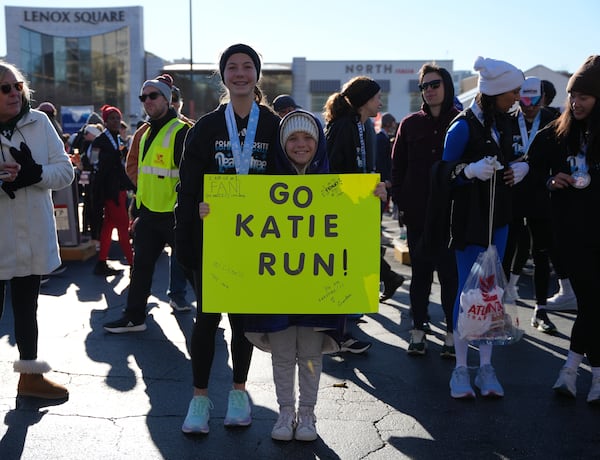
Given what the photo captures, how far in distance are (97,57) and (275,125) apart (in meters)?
69.7

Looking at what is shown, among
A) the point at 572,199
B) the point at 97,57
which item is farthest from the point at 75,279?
the point at 97,57

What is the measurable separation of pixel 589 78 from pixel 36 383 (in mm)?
3827

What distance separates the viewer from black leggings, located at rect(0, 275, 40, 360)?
3.97 meters

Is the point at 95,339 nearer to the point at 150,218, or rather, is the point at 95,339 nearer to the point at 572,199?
the point at 150,218

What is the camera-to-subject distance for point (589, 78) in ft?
12.8

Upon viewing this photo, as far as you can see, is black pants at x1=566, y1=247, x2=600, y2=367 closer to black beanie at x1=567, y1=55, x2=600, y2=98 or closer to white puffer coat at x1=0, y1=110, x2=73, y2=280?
black beanie at x1=567, y1=55, x2=600, y2=98

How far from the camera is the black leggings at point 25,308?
156 inches

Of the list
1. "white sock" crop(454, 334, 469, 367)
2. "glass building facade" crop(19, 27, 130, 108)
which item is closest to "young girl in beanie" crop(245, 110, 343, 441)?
"white sock" crop(454, 334, 469, 367)

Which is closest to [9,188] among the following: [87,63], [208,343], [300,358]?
[208,343]

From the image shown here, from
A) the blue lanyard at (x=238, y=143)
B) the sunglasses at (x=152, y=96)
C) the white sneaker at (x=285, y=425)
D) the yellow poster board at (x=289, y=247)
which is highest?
the sunglasses at (x=152, y=96)

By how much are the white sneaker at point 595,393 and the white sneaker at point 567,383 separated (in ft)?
0.35

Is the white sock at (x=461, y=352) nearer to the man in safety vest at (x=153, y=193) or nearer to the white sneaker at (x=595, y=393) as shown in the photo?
the white sneaker at (x=595, y=393)

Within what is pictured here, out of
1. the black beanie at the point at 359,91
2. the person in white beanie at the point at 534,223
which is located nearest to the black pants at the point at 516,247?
the person in white beanie at the point at 534,223

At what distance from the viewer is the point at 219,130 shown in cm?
336
